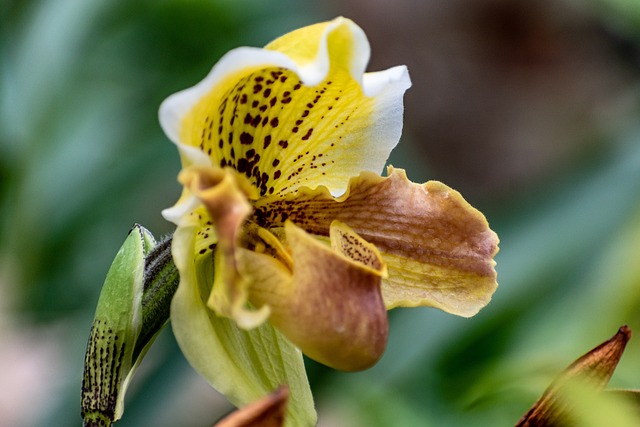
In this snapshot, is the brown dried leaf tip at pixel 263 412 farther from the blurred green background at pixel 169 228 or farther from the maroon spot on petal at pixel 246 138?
the blurred green background at pixel 169 228

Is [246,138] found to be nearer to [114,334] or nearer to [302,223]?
[302,223]

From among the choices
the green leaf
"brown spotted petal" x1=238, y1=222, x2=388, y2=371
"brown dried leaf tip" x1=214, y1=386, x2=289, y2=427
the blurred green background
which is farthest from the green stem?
the blurred green background

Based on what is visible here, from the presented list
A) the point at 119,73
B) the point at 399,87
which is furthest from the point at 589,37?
the point at 399,87

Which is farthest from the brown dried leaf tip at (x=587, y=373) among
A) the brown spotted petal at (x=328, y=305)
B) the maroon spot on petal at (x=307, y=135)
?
the maroon spot on petal at (x=307, y=135)

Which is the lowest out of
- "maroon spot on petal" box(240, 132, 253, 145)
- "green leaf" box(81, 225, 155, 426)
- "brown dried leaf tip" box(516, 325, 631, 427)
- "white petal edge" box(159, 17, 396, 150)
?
"brown dried leaf tip" box(516, 325, 631, 427)

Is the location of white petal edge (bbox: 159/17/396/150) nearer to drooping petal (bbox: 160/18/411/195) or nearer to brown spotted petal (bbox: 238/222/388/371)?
drooping petal (bbox: 160/18/411/195)

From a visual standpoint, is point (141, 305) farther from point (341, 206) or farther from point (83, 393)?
point (341, 206)

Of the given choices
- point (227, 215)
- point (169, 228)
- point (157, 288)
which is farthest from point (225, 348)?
point (169, 228)
